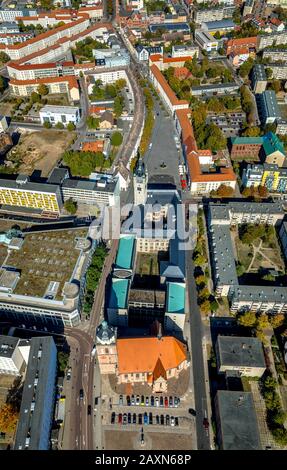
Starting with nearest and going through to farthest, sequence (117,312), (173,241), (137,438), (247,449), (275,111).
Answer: (247,449)
(137,438)
(117,312)
(173,241)
(275,111)

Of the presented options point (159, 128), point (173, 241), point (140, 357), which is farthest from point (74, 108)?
point (140, 357)

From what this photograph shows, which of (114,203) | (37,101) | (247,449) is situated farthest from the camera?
(37,101)

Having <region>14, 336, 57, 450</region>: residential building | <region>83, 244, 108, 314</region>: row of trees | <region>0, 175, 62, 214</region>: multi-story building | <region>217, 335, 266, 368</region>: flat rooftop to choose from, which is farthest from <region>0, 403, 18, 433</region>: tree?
<region>0, 175, 62, 214</region>: multi-story building

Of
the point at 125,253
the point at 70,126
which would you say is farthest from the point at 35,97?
the point at 125,253

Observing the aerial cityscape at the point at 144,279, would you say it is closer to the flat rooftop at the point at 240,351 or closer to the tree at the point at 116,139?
the flat rooftop at the point at 240,351

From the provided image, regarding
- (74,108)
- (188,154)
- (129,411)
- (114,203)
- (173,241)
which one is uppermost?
(74,108)

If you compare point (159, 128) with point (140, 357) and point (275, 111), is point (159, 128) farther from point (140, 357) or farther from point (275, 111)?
point (140, 357)

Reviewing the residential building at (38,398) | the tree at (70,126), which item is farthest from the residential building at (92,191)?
the residential building at (38,398)

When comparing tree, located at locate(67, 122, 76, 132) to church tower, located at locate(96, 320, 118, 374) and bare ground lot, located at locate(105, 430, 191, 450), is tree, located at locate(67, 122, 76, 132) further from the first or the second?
bare ground lot, located at locate(105, 430, 191, 450)
